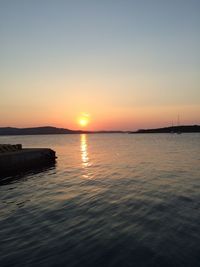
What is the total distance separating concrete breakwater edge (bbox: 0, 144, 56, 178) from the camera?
33875 mm

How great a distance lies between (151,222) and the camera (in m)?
14.0

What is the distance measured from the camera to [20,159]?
3747 cm

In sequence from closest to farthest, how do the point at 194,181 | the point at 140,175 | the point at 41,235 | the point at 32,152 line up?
the point at 41,235 → the point at 194,181 → the point at 140,175 → the point at 32,152

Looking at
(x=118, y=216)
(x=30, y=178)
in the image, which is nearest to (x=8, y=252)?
(x=118, y=216)

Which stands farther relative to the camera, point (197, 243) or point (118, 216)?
point (118, 216)

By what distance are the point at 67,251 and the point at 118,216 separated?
507 centimetres

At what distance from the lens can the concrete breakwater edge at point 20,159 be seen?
3388 cm

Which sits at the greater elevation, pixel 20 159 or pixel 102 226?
pixel 20 159

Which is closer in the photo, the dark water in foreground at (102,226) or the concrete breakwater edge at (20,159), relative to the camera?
the dark water in foreground at (102,226)

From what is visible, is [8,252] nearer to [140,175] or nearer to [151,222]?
[151,222]

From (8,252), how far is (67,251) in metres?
2.51

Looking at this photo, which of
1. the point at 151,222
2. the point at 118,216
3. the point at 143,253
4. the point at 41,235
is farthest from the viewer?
the point at 118,216

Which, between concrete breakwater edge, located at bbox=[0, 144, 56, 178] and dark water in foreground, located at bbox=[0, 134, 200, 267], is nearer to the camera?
dark water in foreground, located at bbox=[0, 134, 200, 267]

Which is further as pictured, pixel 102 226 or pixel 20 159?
pixel 20 159
